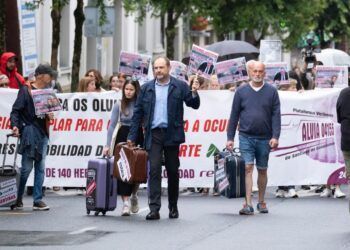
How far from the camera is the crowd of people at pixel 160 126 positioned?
17.2 m

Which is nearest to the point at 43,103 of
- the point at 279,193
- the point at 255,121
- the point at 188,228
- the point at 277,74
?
the point at 255,121

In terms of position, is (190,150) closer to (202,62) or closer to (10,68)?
(10,68)

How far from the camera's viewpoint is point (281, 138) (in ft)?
73.3

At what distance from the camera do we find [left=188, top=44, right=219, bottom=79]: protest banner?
742 inches

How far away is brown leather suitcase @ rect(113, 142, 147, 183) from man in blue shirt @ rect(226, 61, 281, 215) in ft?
4.08

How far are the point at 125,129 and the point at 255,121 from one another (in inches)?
63.2

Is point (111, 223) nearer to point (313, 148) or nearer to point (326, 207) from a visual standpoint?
point (326, 207)

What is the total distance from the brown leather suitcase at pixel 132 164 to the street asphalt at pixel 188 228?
0.49 metres

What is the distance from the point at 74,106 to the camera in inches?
886

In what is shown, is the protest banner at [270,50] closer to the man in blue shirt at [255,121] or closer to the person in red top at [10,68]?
the person in red top at [10,68]

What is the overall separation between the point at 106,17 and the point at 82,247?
676 inches

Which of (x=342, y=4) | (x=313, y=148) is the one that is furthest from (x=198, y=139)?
(x=342, y=4)

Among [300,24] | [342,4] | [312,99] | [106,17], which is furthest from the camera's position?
[342,4]

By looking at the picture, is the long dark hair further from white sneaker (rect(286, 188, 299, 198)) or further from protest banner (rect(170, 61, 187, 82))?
white sneaker (rect(286, 188, 299, 198))
